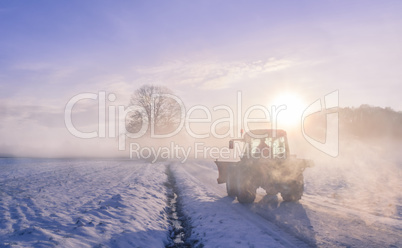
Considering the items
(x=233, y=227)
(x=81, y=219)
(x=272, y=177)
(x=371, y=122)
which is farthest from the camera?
(x=371, y=122)

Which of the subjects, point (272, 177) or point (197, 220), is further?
point (272, 177)

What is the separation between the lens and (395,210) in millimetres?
9062

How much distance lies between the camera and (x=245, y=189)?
10.7m

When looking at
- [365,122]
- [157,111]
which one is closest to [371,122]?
[365,122]

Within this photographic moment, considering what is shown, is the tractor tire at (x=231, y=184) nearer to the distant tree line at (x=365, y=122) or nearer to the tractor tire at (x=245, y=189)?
the tractor tire at (x=245, y=189)

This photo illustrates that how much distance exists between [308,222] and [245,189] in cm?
324

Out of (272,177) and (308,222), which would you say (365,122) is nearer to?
(272,177)

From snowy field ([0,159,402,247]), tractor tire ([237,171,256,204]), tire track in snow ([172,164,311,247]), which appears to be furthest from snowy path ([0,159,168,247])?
tractor tire ([237,171,256,204])

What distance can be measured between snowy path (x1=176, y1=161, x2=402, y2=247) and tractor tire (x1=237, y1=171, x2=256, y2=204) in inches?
11.1

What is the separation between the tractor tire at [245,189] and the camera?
1070 cm

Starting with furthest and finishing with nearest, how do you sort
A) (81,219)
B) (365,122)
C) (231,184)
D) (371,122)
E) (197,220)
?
(365,122) → (371,122) → (231,184) → (197,220) → (81,219)

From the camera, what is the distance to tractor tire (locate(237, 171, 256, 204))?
35.1 ft

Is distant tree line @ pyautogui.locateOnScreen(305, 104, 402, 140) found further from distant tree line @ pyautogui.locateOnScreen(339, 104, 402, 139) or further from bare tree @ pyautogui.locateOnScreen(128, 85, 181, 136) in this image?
bare tree @ pyautogui.locateOnScreen(128, 85, 181, 136)

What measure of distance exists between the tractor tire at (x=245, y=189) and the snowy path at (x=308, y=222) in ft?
0.93
